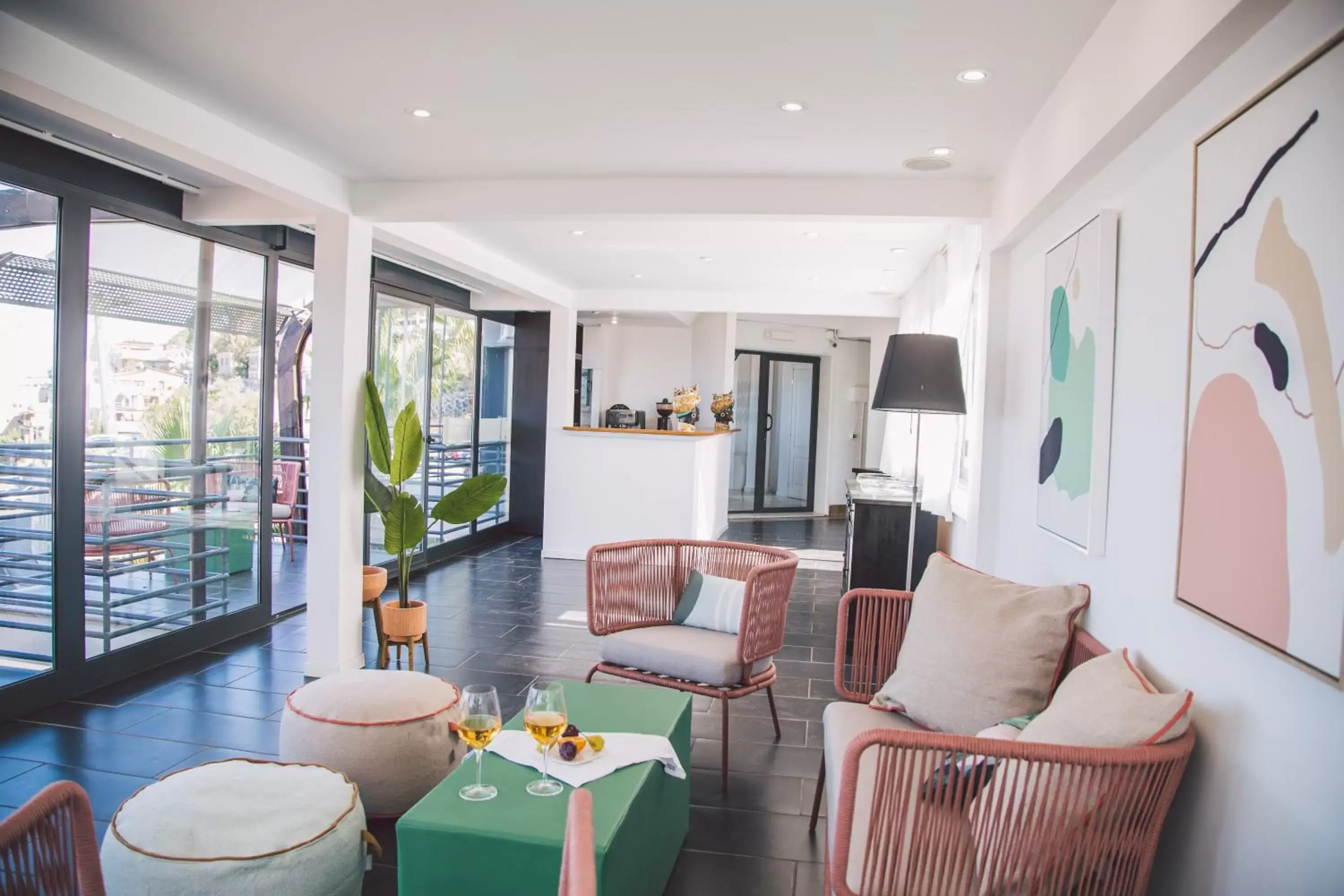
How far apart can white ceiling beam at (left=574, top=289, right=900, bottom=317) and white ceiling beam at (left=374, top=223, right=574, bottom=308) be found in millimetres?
415

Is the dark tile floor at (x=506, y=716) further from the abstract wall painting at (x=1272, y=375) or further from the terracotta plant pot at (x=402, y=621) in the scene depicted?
the abstract wall painting at (x=1272, y=375)

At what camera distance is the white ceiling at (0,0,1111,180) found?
224 cm

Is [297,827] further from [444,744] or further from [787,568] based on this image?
[787,568]

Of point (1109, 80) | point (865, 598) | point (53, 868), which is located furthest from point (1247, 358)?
point (53, 868)

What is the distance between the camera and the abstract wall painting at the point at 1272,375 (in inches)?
49.8

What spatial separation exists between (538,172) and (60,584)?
271 centimetres

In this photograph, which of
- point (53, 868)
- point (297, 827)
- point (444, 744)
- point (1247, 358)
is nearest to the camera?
point (53, 868)

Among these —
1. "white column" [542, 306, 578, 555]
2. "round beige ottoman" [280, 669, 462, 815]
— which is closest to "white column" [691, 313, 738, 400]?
"white column" [542, 306, 578, 555]

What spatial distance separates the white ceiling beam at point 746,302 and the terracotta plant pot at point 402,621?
13.3 ft

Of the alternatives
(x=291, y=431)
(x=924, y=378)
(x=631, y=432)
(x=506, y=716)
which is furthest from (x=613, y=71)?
(x=631, y=432)

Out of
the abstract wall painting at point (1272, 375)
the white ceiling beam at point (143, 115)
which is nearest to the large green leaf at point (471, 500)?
the white ceiling beam at point (143, 115)

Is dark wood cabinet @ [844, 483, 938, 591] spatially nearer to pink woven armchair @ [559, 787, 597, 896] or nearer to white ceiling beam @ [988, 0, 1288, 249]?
white ceiling beam @ [988, 0, 1288, 249]

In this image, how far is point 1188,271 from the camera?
180 cm

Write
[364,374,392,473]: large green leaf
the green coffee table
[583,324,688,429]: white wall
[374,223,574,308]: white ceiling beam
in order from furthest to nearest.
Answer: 1. [583,324,688,429]: white wall
2. [374,223,574,308]: white ceiling beam
3. [364,374,392,473]: large green leaf
4. the green coffee table
